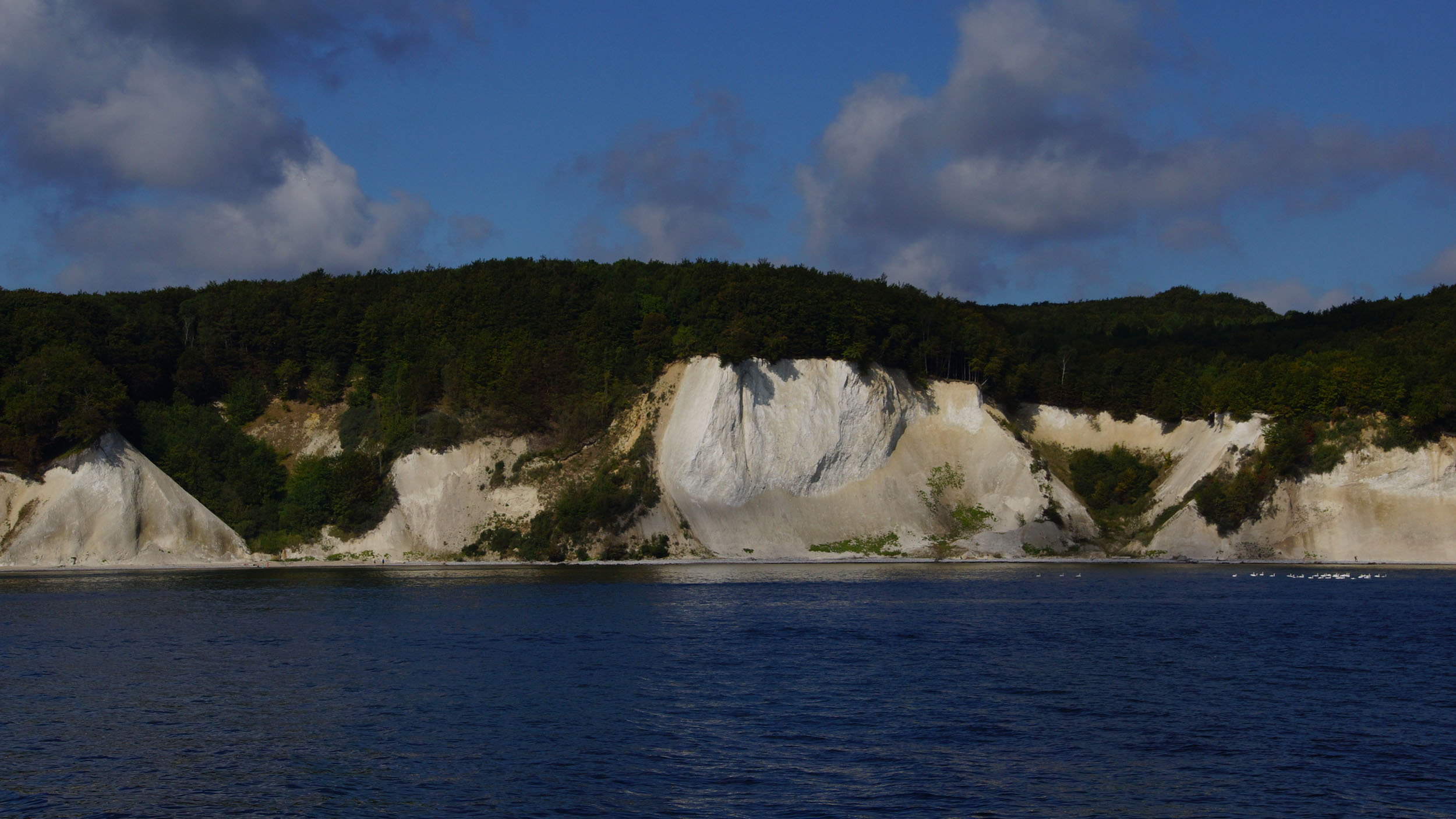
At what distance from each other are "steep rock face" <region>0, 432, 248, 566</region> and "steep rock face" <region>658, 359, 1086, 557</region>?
32085mm

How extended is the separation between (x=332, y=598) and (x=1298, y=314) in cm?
9162

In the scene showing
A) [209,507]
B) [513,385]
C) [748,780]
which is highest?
[513,385]

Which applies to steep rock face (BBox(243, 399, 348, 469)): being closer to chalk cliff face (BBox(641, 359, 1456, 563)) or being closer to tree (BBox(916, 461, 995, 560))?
chalk cliff face (BBox(641, 359, 1456, 563))

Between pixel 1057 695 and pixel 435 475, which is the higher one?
pixel 435 475

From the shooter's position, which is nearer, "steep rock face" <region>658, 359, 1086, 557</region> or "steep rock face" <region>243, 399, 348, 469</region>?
"steep rock face" <region>658, 359, 1086, 557</region>

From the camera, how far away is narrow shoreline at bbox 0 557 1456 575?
7762cm

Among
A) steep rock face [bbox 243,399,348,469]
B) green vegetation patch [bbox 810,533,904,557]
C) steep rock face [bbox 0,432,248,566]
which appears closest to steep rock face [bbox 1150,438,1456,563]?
green vegetation patch [bbox 810,533,904,557]

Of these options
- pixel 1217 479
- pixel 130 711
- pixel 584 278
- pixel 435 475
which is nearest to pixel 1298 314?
pixel 1217 479

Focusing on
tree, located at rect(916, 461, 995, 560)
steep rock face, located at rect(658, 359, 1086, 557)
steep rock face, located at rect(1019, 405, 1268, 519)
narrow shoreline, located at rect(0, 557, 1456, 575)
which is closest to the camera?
narrow shoreline, located at rect(0, 557, 1456, 575)

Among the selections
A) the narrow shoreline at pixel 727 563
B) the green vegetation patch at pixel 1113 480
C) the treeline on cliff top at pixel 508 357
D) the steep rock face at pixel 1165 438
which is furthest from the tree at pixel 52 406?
the green vegetation patch at pixel 1113 480

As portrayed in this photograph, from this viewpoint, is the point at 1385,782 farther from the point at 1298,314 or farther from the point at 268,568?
the point at 1298,314

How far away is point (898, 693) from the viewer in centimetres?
3123

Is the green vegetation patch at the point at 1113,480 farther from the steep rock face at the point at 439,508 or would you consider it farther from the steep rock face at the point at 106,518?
the steep rock face at the point at 106,518

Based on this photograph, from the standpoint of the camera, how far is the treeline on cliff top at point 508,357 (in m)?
82.2
